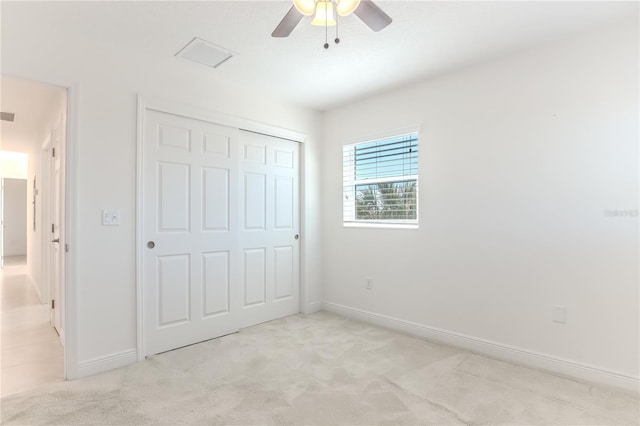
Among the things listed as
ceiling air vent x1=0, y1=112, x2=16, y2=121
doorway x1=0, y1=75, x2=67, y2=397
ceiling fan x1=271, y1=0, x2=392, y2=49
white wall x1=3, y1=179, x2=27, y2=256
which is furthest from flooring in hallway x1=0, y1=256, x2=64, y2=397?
white wall x1=3, y1=179, x2=27, y2=256

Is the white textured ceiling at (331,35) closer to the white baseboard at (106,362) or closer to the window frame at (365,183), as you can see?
the window frame at (365,183)

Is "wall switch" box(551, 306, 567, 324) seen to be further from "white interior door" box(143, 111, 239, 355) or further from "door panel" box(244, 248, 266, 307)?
"white interior door" box(143, 111, 239, 355)

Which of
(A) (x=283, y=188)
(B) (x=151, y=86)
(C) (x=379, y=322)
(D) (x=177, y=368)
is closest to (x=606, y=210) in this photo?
(C) (x=379, y=322)

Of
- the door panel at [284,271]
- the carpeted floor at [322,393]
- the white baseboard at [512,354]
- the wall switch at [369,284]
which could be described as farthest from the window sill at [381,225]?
the carpeted floor at [322,393]

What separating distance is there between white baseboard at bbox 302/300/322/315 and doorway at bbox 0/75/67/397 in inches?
92.8

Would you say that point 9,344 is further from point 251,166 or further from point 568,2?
point 568,2

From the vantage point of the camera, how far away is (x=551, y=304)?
2.54 metres

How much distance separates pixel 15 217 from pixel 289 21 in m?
11.7

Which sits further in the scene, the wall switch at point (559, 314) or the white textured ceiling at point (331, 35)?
the wall switch at point (559, 314)

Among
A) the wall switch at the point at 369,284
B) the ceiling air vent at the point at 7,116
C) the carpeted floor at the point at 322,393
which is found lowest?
the carpeted floor at the point at 322,393

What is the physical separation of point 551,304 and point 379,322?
5.40 ft

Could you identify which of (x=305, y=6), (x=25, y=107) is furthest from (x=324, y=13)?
(x=25, y=107)

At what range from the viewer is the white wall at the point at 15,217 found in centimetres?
939

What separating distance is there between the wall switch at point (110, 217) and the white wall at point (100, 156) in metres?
0.03
